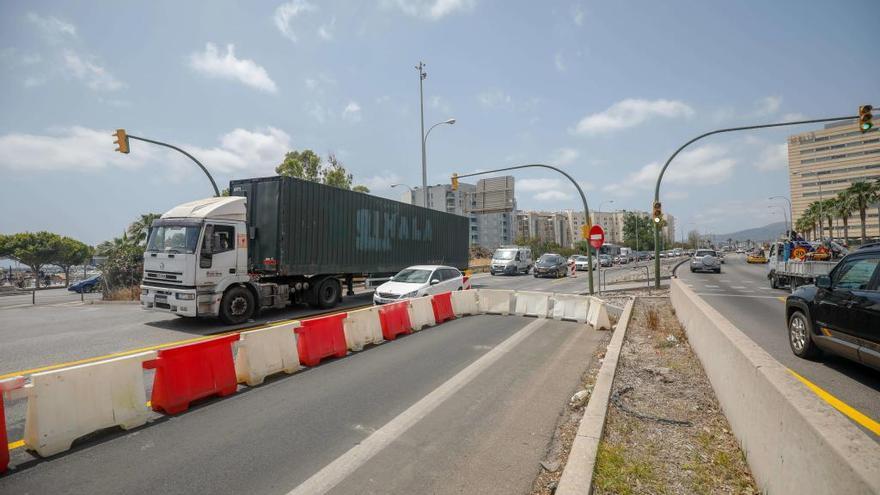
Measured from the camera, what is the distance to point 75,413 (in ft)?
13.1

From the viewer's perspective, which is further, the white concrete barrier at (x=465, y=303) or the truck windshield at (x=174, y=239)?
the white concrete barrier at (x=465, y=303)

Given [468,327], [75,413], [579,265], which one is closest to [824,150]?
[579,265]

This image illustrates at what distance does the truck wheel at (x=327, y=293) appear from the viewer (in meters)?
13.5

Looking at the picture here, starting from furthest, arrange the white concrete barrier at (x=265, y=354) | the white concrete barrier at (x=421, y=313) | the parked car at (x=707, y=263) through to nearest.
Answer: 1. the parked car at (x=707, y=263)
2. the white concrete barrier at (x=421, y=313)
3. the white concrete barrier at (x=265, y=354)

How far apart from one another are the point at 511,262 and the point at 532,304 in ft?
65.7

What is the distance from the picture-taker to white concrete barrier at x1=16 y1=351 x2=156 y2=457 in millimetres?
3725

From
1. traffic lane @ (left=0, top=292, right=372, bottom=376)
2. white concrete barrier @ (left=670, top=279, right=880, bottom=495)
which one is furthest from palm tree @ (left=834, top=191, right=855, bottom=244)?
traffic lane @ (left=0, top=292, right=372, bottom=376)

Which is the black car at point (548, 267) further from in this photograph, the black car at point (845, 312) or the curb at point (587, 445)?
the curb at point (587, 445)

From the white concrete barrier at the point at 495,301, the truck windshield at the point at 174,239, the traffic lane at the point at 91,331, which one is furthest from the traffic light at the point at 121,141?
the white concrete barrier at the point at 495,301

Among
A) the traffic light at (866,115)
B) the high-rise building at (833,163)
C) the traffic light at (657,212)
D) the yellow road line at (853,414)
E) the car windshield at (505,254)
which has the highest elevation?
the high-rise building at (833,163)

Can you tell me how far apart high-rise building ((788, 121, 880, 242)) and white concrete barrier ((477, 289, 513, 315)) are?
428 feet

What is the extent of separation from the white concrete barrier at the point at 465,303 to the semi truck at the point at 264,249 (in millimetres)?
4475

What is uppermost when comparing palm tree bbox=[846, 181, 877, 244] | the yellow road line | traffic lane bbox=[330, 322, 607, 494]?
palm tree bbox=[846, 181, 877, 244]

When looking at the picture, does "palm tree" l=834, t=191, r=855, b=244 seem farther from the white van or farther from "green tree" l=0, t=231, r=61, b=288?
"green tree" l=0, t=231, r=61, b=288
